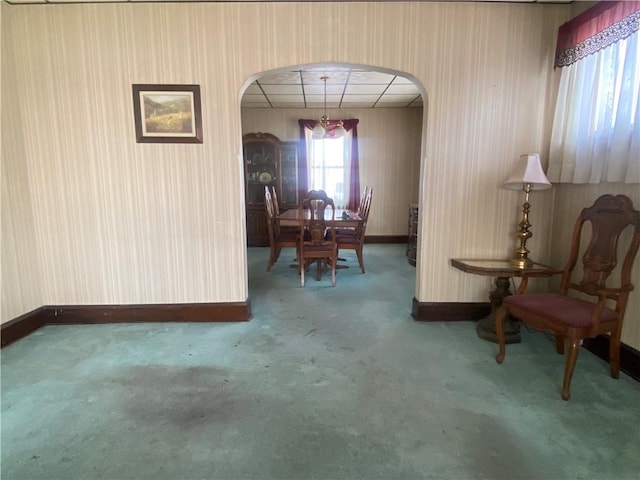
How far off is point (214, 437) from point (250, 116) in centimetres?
595

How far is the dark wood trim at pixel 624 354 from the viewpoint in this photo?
213 cm

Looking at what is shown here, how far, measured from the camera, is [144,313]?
9.89 ft

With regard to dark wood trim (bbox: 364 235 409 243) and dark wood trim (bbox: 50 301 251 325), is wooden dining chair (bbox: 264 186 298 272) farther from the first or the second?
dark wood trim (bbox: 364 235 409 243)

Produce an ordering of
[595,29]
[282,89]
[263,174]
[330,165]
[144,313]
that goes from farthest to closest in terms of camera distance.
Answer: [330,165] → [263,174] → [282,89] → [144,313] → [595,29]

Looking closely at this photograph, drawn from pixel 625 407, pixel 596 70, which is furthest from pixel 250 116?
pixel 625 407

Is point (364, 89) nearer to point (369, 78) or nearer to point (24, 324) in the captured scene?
point (369, 78)

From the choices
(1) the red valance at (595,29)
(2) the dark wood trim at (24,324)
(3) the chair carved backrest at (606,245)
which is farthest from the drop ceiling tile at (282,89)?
(3) the chair carved backrest at (606,245)

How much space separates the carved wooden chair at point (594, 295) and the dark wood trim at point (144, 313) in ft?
6.98

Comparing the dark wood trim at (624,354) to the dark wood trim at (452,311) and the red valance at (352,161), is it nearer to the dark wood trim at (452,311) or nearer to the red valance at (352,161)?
the dark wood trim at (452,311)

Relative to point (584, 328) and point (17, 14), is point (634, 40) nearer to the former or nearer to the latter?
point (584, 328)

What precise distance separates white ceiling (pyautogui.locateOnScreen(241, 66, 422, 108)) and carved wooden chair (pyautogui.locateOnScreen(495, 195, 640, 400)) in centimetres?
272

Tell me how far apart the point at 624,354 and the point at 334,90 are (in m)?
4.56

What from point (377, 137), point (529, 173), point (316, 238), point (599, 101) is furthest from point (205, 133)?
point (377, 137)

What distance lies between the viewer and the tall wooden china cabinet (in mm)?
6391
